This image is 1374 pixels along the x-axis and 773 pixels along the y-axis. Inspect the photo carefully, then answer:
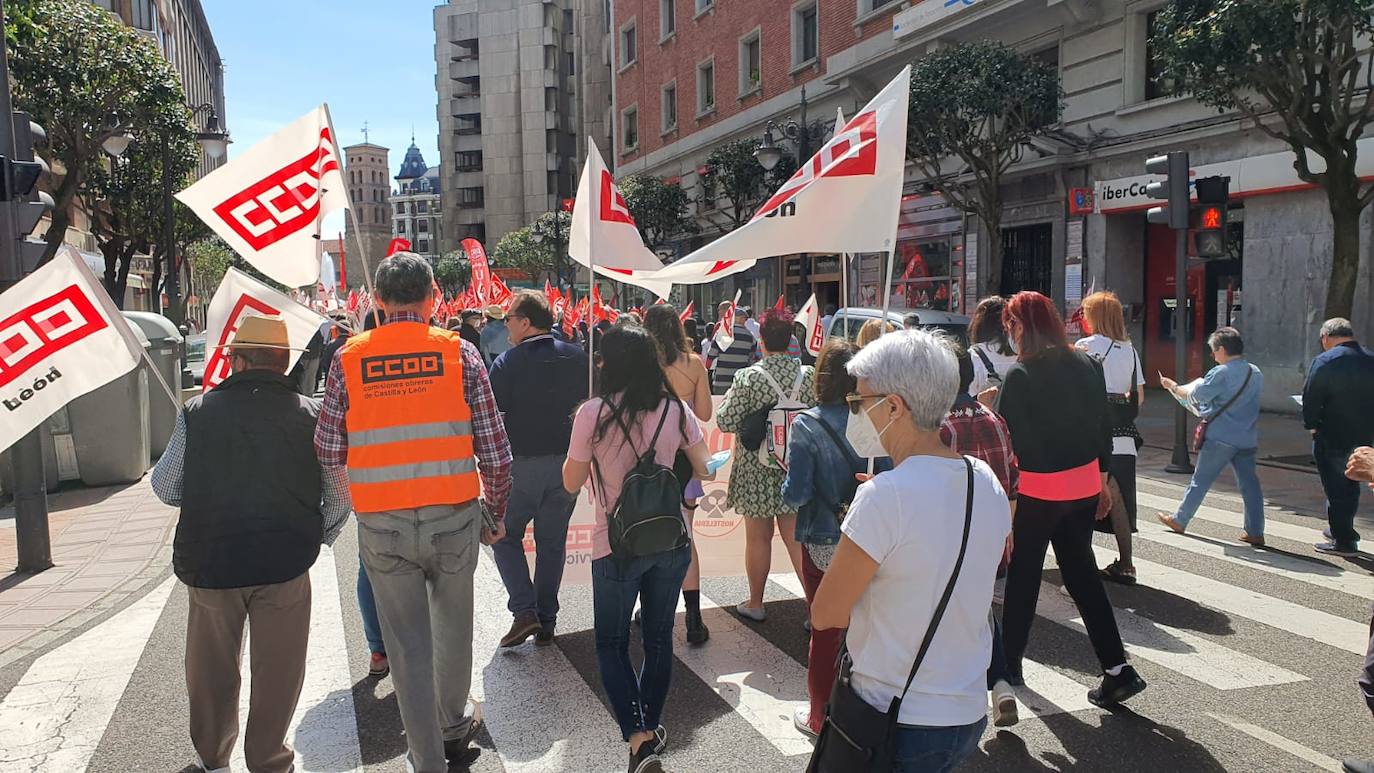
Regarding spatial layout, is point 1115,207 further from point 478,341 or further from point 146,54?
point 146,54

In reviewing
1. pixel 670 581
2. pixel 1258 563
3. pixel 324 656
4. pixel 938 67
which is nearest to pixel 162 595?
pixel 324 656

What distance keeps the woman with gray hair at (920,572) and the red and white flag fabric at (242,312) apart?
271 centimetres

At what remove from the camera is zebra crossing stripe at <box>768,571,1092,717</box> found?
14.3 ft

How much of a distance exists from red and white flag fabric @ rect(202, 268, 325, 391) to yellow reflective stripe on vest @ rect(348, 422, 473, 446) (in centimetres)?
81

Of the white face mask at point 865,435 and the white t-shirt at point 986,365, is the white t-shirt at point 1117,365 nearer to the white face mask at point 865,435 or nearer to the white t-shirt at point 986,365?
the white t-shirt at point 986,365

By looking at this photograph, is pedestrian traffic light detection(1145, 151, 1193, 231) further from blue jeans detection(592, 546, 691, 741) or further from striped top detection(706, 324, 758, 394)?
blue jeans detection(592, 546, 691, 741)

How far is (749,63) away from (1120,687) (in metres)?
29.0

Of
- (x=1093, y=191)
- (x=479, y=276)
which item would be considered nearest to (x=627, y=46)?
Answer: (x=479, y=276)

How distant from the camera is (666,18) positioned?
118ft

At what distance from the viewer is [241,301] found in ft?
14.9

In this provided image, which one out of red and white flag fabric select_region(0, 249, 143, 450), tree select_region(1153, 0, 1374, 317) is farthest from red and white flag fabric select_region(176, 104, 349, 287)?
tree select_region(1153, 0, 1374, 317)

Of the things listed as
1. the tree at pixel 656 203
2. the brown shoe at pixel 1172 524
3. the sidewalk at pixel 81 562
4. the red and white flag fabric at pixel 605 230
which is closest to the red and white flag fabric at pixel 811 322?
the brown shoe at pixel 1172 524

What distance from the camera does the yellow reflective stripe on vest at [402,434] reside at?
3484 mm

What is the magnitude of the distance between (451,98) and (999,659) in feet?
270
